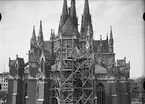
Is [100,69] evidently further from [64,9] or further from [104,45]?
[64,9]

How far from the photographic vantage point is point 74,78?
35969 millimetres

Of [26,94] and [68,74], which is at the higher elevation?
[68,74]

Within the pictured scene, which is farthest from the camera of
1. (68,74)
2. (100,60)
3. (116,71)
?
(100,60)

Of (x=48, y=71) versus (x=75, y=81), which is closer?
(x=75, y=81)

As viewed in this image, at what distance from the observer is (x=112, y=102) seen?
40.8 m

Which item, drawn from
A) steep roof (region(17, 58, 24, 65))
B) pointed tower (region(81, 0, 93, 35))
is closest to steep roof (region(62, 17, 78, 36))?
pointed tower (region(81, 0, 93, 35))

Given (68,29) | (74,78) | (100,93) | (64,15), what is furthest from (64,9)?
(74,78)

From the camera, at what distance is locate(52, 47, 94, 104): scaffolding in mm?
33969

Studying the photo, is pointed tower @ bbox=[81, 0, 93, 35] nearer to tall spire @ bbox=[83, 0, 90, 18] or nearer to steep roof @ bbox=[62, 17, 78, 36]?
tall spire @ bbox=[83, 0, 90, 18]

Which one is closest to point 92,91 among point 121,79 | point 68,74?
point 68,74

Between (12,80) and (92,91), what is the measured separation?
1849cm

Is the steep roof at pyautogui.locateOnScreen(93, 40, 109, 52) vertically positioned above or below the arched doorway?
above

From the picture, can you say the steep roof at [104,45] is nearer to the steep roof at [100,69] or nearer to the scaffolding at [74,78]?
the steep roof at [100,69]

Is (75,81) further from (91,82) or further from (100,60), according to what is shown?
(100,60)
